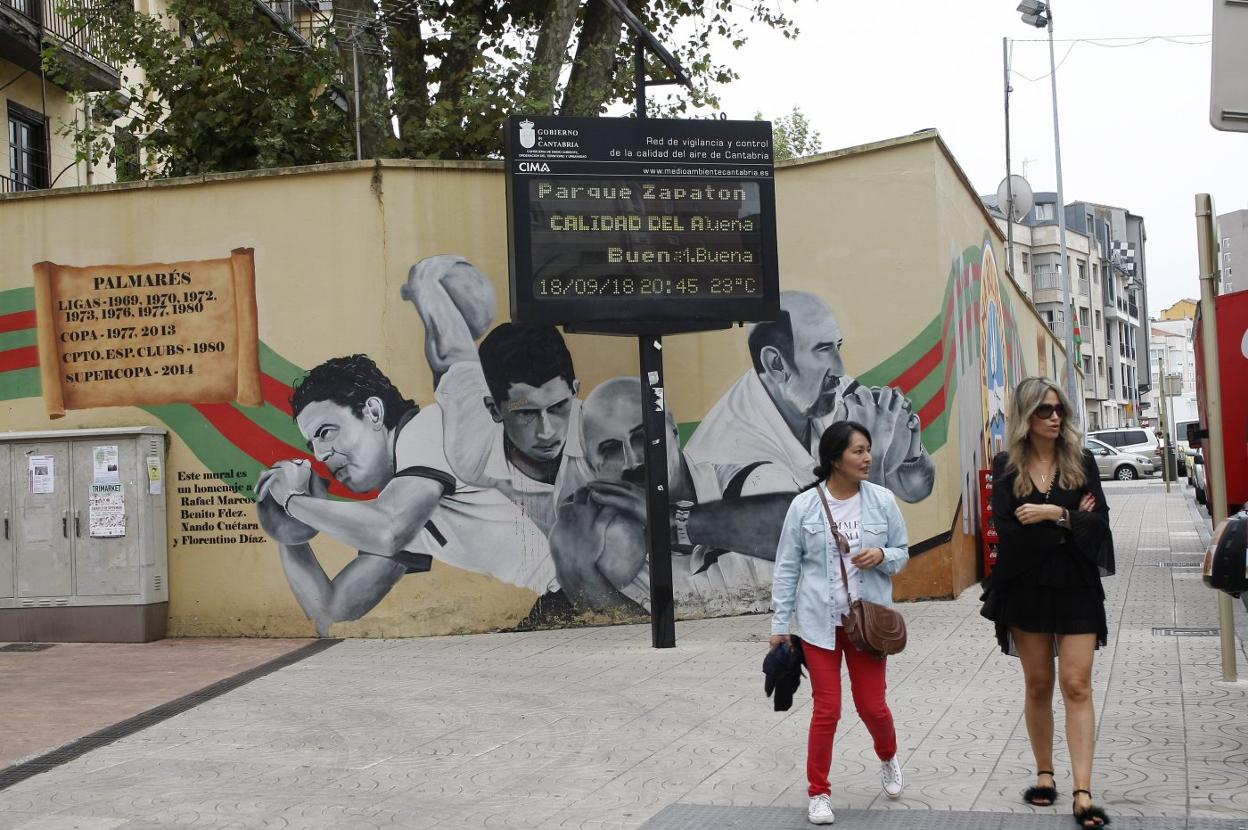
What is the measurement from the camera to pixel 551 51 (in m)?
18.5

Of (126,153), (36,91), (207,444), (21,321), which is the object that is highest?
(36,91)

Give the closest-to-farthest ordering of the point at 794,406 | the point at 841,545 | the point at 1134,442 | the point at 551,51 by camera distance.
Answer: the point at 841,545 < the point at 794,406 < the point at 551,51 < the point at 1134,442

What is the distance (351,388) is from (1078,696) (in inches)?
319

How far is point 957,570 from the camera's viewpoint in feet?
45.5

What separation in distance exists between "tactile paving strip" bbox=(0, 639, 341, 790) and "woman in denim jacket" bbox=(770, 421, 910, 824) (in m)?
4.17

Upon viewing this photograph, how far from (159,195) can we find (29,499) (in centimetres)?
296

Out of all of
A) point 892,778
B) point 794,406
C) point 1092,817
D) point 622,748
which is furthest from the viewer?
point 794,406

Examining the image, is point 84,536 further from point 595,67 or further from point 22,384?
point 595,67

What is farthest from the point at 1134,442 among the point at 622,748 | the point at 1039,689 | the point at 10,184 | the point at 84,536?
the point at 1039,689

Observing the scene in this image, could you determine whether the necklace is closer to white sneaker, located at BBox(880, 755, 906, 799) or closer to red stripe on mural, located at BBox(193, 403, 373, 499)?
white sneaker, located at BBox(880, 755, 906, 799)

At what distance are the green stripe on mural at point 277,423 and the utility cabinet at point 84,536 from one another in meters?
0.91

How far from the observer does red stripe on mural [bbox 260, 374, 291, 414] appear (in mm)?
12617

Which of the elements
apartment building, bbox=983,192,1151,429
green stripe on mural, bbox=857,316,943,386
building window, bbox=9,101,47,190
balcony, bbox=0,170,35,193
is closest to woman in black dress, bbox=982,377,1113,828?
green stripe on mural, bbox=857,316,943,386

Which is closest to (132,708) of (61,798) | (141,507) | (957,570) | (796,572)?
(61,798)
